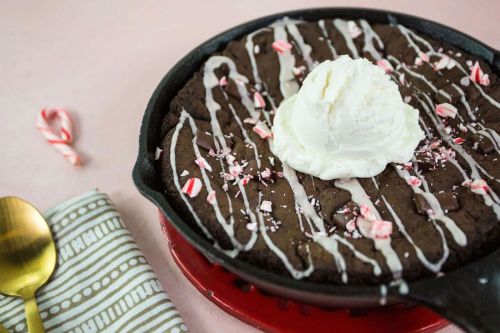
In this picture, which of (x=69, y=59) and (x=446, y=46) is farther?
(x=69, y=59)

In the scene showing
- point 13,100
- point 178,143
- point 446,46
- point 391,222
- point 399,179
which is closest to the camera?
point 391,222

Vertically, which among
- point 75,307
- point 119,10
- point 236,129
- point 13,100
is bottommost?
point 75,307

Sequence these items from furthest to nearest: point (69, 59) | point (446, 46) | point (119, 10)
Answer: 1. point (119, 10)
2. point (69, 59)
3. point (446, 46)

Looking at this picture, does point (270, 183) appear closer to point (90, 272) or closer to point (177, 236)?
point (177, 236)

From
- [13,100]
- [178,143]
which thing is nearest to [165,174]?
[178,143]

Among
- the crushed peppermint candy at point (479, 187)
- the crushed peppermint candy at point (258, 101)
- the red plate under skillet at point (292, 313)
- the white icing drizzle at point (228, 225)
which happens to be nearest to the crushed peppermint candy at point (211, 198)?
the white icing drizzle at point (228, 225)

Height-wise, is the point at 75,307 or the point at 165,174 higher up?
the point at 165,174

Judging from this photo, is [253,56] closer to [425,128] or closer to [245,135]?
[245,135]
